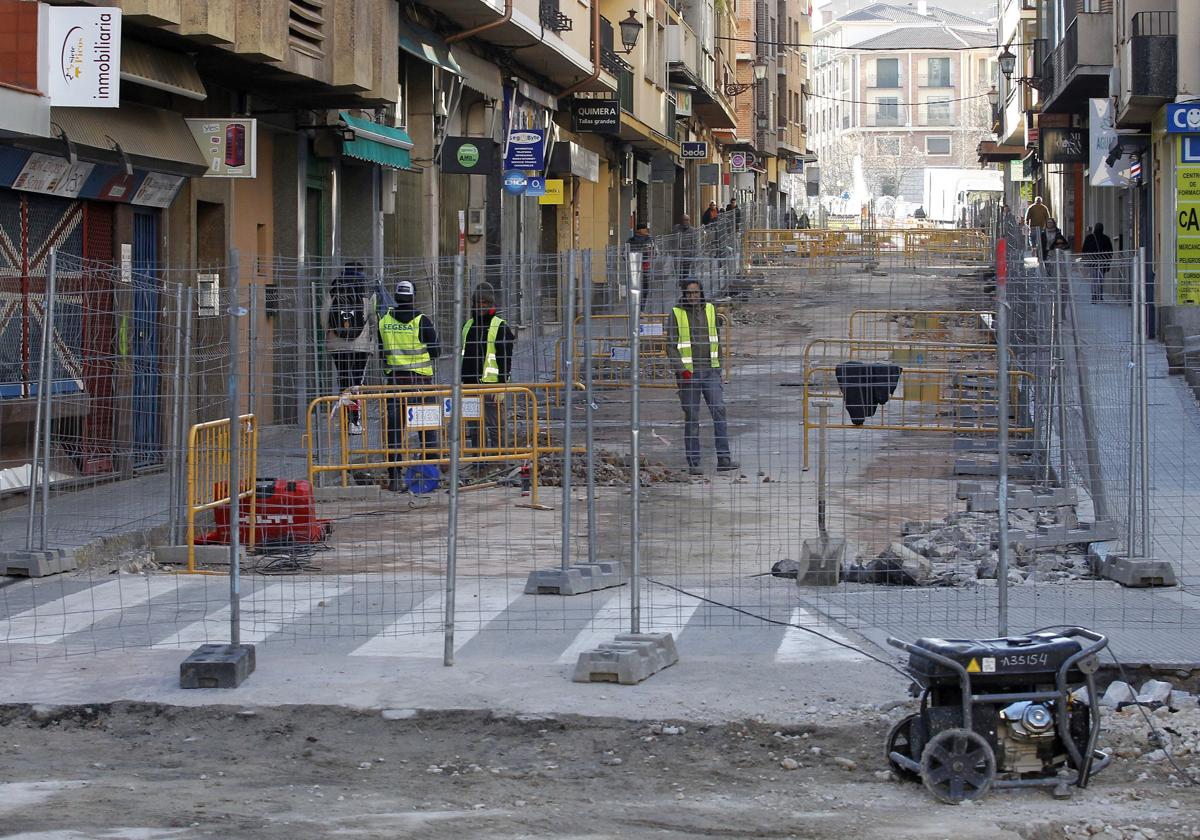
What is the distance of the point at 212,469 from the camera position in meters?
11.7

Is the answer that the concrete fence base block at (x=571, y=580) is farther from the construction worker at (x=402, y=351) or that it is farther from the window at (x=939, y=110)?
the window at (x=939, y=110)

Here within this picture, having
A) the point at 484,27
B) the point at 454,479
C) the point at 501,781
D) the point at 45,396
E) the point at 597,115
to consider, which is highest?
the point at 597,115

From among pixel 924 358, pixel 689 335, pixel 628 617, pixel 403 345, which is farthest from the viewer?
pixel 924 358

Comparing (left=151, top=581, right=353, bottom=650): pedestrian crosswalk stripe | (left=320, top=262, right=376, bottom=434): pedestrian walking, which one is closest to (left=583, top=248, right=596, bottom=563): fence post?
(left=151, top=581, right=353, bottom=650): pedestrian crosswalk stripe

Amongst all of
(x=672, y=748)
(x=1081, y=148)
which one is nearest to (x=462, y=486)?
(x=672, y=748)

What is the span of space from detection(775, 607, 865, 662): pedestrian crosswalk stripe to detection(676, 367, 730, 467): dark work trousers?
5.31 m

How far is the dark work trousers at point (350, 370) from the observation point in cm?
1380

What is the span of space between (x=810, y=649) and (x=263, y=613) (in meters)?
3.10

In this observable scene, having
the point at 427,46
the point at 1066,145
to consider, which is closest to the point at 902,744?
the point at 427,46

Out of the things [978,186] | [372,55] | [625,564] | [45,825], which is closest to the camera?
[45,825]

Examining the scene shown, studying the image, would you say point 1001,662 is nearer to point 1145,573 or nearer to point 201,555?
point 1145,573

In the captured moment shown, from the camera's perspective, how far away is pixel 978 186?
7631 cm

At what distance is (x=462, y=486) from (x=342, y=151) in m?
6.35

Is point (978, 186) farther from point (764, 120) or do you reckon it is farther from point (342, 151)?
point (342, 151)
